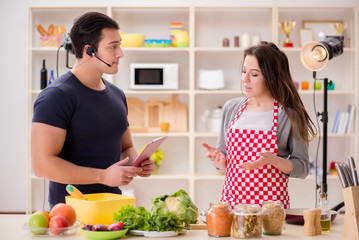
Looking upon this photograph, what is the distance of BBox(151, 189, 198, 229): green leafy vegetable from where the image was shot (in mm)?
1923

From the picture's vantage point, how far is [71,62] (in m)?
5.54

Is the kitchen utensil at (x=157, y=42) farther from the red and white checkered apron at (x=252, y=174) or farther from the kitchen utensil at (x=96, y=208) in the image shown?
the kitchen utensil at (x=96, y=208)

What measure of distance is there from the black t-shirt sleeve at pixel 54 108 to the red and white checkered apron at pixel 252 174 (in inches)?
32.9

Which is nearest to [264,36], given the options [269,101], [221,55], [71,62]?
[221,55]

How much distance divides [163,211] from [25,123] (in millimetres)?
4010

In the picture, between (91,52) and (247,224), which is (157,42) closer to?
(91,52)

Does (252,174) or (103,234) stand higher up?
(252,174)

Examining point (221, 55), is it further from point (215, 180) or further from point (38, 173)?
point (38, 173)

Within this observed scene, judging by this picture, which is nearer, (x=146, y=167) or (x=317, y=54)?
(x=146, y=167)

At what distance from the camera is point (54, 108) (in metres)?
2.08

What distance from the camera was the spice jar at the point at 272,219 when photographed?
1.88 metres

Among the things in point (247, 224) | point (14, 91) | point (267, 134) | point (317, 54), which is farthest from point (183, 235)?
point (14, 91)

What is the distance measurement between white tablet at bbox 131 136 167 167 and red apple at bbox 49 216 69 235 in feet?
1.37

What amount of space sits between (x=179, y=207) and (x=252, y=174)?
2.09 ft
